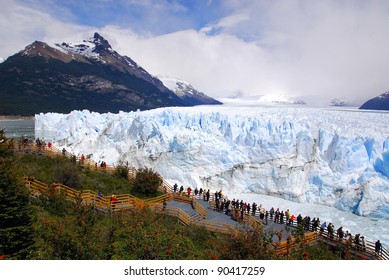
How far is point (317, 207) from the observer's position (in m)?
16.4

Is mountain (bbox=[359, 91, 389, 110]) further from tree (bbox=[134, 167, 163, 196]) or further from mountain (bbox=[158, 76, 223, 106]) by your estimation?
mountain (bbox=[158, 76, 223, 106])

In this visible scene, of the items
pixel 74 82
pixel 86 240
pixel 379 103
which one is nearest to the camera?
pixel 86 240

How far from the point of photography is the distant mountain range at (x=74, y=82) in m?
77.0

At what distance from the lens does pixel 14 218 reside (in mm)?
5609

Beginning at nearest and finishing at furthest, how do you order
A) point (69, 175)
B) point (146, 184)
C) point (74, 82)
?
point (69, 175) < point (146, 184) < point (74, 82)

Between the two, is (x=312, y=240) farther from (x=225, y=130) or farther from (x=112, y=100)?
(x=112, y=100)

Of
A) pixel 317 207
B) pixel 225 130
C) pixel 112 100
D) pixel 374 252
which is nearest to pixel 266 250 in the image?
pixel 374 252

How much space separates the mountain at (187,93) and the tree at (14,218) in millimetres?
125650

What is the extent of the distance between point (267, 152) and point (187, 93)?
12730cm

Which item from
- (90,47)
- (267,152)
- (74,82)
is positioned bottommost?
(267,152)

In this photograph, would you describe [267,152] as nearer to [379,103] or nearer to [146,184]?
[146,184]

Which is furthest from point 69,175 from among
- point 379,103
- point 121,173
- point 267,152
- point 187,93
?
point 187,93

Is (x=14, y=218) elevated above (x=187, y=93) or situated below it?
below

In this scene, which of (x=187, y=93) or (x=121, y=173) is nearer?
(x=121, y=173)
